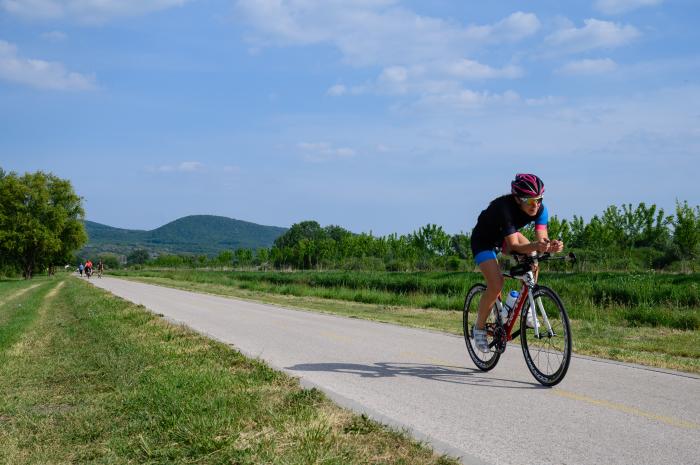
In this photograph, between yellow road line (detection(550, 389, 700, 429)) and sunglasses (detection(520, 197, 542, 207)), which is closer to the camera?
yellow road line (detection(550, 389, 700, 429))

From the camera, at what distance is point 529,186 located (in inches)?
275

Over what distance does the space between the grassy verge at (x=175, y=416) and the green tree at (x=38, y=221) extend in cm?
7169

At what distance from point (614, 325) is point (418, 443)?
13.9 metres

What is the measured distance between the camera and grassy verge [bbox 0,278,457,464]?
4641 millimetres

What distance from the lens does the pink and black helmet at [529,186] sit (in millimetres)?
6984

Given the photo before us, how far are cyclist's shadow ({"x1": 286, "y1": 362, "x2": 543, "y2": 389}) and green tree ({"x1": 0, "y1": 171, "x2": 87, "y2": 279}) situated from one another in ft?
242

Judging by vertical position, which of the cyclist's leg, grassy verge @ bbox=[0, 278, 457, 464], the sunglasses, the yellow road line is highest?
the sunglasses

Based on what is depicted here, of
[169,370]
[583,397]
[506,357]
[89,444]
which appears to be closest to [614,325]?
[506,357]

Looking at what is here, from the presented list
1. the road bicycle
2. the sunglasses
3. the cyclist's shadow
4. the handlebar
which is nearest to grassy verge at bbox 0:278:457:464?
the cyclist's shadow

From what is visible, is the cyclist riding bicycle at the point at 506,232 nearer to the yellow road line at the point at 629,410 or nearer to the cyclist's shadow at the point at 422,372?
the cyclist's shadow at the point at 422,372

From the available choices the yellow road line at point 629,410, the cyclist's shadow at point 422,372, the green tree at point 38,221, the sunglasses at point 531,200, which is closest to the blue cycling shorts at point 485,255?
the sunglasses at point 531,200

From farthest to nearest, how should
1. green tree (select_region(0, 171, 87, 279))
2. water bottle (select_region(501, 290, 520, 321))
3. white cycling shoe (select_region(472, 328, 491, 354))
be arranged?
green tree (select_region(0, 171, 87, 279)) < white cycling shoe (select_region(472, 328, 491, 354)) < water bottle (select_region(501, 290, 520, 321))

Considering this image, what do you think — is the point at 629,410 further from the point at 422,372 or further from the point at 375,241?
the point at 375,241

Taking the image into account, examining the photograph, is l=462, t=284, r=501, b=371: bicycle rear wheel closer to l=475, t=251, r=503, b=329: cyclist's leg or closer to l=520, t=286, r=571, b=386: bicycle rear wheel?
l=475, t=251, r=503, b=329: cyclist's leg
